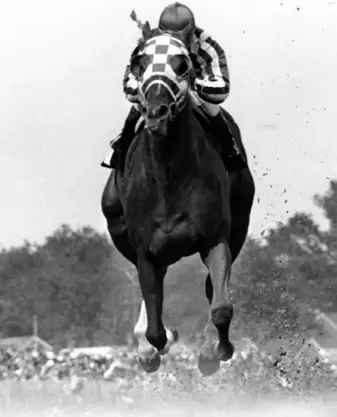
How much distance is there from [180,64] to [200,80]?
695 millimetres

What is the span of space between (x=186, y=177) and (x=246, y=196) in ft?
5.44

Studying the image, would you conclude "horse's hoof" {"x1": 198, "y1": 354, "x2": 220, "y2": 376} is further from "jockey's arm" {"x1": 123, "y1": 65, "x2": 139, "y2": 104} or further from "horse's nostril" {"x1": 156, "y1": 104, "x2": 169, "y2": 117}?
"horse's nostril" {"x1": 156, "y1": 104, "x2": 169, "y2": 117}

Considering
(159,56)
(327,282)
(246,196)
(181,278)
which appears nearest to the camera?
(159,56)

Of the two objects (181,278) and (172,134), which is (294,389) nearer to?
(172,134)

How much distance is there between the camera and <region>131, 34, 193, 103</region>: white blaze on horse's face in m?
7.29

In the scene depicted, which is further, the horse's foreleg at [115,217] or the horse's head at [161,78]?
the horse's foreleg at [115,217]

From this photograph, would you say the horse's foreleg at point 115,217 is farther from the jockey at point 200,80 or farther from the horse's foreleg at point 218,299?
the horse's foreleg at point 218,299

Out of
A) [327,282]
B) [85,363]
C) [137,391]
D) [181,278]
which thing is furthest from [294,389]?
[327,282]

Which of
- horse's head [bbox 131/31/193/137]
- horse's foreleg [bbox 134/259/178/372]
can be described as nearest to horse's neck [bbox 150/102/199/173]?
horse's head [bbox 131/31/193/137]

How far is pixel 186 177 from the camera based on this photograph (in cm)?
794

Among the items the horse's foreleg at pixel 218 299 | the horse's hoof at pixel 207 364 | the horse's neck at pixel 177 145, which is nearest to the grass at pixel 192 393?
the horse's hoof at pixel 207 364

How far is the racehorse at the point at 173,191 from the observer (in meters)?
7.38

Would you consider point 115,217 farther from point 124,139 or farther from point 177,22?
point 177,22

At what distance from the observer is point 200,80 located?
810 centimetres
